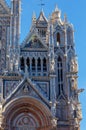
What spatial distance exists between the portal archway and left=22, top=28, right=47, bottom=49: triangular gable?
5758 millimetres

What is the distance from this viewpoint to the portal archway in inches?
1351

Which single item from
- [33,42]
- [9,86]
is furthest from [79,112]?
[33,42]

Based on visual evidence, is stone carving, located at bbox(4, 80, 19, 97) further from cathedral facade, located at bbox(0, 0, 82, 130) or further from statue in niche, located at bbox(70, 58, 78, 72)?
statue in niche, located at bbox(70, 58, 78, 72)

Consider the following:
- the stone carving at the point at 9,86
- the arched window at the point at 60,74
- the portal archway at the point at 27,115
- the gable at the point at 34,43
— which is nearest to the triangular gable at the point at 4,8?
the gable at the point at 34,43

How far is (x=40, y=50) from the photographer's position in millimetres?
37500

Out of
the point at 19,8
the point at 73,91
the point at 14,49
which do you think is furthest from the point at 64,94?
the point at 19,8

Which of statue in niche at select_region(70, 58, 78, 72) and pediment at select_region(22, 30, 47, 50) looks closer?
statue in niche at select_region(70, 58, 78, 72)

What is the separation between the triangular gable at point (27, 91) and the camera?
34681 mm

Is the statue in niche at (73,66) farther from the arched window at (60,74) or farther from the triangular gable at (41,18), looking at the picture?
the triangular gable at (41,18)

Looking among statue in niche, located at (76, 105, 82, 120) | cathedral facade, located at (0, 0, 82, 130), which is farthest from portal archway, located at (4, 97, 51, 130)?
statue in niche, located at (76, 105, 82, 120)

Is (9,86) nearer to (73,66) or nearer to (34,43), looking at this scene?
(34,43)

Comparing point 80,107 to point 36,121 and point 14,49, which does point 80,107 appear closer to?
point 36,121

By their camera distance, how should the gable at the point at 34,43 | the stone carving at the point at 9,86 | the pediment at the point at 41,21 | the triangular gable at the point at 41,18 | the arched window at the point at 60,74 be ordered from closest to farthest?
the stone carving at the point at 9,86
the arched window at the point at 60,74
the gable at the point at 34,43
the pediment at the point at 41,21
the triangular gable at the point at 41,18

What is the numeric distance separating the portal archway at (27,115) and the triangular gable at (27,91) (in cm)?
42
